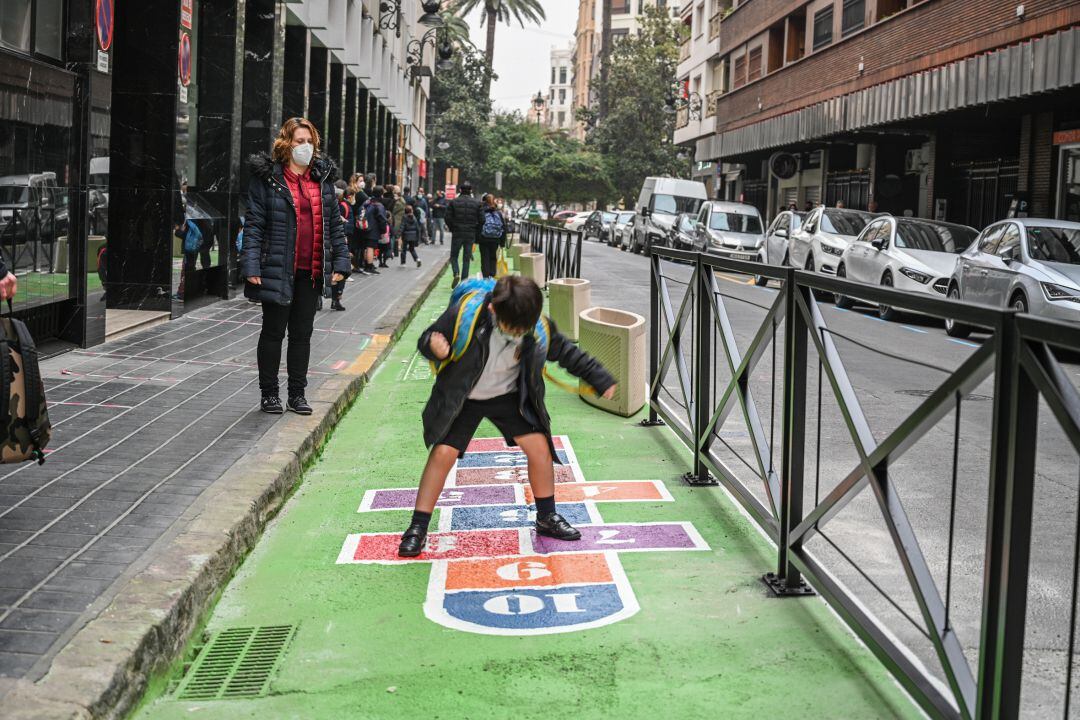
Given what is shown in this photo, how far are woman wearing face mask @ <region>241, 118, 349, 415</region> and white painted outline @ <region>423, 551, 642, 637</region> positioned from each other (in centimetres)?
301

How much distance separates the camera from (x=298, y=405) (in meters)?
7.99

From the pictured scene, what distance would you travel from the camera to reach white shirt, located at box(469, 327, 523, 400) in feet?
17.1

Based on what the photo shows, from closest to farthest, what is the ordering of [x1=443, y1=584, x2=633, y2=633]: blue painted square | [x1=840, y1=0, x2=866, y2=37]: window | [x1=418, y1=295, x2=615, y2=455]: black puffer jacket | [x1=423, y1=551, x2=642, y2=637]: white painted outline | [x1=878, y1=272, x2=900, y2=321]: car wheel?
[x1=878, y1=272, x2=900, y2=321]: car wheel → [x1=423, y1=551, x2=642, y2=637]: white painted outline → [x1=443, y1=584, x2=633, y2=633]: blue painted square → [x1=418, y1=295, x2=615, y2=455]: black puffer jacket → [x1=840, y1=0, x2=866, y2=37]: window

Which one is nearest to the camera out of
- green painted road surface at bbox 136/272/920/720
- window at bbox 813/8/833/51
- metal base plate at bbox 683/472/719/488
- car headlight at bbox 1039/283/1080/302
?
green painted road surface at bbox 136/272/920/720

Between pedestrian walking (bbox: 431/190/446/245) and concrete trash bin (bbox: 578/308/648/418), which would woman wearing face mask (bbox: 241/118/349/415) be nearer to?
concrete trash bin (bbox: 578/308/648/418)

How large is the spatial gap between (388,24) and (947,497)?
32043mm

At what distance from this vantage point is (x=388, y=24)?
3384 centimetres

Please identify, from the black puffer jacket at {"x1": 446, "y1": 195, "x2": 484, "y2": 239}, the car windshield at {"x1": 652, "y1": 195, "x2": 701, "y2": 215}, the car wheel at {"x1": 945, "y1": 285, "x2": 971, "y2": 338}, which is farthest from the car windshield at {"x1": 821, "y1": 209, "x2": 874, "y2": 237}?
the car wheel at {"x1": 945, "y1": 285, "x2": 971, "y2": 338}

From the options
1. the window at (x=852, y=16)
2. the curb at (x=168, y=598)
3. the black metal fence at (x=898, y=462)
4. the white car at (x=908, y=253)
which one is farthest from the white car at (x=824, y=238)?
the curb at (x=168, y=598)

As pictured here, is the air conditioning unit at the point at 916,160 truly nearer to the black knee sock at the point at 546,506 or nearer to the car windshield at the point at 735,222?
the car windshield at the point at 735,222

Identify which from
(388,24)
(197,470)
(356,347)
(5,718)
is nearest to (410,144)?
(388,24)

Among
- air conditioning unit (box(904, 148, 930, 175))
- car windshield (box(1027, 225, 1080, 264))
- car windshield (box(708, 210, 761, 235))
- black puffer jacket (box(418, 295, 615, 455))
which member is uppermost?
air conditioning unit (box(904, 148, 930, 175))

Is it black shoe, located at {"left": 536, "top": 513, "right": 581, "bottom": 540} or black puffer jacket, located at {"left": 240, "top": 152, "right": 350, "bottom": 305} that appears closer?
black shoe, located at {"left": 536, "top": 513, "right": 581, "bottom": 540}

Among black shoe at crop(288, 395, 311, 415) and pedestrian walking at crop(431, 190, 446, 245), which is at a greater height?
pedestrian walking at crop(431, 190, 446, 245)
